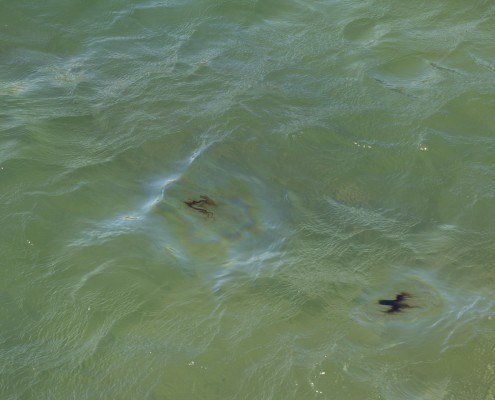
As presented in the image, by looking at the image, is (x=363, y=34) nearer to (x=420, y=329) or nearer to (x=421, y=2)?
(x=421, y=2)

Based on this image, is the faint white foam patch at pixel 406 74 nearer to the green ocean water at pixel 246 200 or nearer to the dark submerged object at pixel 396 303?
the green ocean water at pixel 246 200

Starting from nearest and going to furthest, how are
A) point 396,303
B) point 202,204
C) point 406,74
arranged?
1. point 396,303
2. point 202,204
3. point 406,74

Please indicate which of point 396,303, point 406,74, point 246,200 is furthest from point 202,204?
point 406,74

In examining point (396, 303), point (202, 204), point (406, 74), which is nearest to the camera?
point (396, 303)

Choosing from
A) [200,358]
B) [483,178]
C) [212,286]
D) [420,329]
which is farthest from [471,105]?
[200,358]

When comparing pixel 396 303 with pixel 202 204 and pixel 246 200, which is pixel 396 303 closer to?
pixel 246 200

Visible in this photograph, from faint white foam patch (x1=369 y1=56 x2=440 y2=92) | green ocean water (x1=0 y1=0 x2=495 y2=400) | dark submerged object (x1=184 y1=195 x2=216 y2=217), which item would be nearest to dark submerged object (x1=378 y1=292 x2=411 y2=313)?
green ocean water (x1=0 y1=0 x2=495 y2=400)

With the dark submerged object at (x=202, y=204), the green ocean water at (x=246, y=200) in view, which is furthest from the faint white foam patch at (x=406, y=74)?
the dark submerged object at (x=202, y=204)

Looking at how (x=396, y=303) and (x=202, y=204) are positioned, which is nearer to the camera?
(x=396, y=303)
